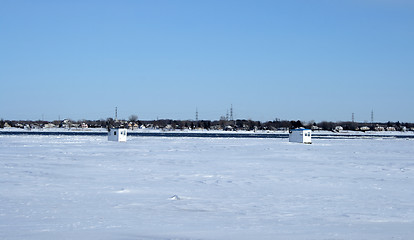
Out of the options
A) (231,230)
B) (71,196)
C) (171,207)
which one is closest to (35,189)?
(71,196)

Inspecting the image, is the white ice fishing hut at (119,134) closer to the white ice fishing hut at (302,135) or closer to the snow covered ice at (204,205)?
the white ice fishing hut at (302,135)

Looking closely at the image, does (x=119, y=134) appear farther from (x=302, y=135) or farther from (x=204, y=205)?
(x=204, y=205)

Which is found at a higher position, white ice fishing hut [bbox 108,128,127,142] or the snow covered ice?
white ice fishing hut [bbox 108,128,127,142]

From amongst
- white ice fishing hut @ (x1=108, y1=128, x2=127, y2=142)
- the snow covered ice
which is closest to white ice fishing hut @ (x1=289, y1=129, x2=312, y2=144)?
white ice fishing hut @ (x1=108, y1=128, x2=127, y2=142)

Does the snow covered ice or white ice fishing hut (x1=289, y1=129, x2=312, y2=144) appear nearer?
the snow covered ice

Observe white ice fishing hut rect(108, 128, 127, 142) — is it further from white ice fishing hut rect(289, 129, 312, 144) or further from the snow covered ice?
the snow covered ice

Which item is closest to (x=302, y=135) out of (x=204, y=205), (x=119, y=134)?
(x=119, y=134)

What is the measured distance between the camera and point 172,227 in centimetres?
787

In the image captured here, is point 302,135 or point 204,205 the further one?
point 302,135

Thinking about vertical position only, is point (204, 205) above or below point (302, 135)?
below

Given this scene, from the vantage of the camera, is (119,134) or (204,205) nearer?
(204,205)

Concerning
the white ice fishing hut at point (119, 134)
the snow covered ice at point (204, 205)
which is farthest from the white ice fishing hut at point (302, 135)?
the snow covered ice at point (204, 205)

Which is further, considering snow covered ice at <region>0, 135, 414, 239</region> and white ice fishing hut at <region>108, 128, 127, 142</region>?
white ice fishing hut at <region>108, 128, 127, 142</region>

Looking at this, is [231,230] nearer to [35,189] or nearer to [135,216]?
[135,216]
